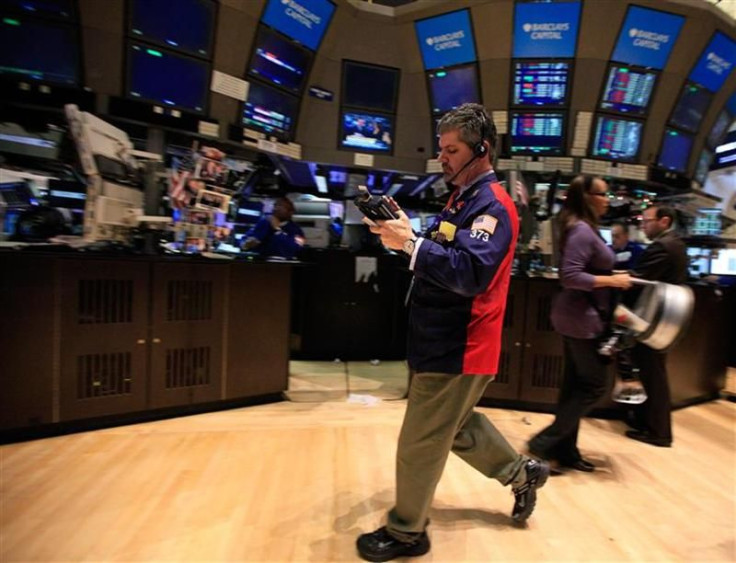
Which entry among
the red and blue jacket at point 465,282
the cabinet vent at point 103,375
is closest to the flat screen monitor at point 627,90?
the red and blue jacket at point 465,282

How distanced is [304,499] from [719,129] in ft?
20.5

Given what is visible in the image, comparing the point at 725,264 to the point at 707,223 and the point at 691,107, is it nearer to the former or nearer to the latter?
the point at 707,223

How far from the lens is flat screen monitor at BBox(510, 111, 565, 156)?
4156 millimetres

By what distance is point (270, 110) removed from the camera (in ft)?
13.3

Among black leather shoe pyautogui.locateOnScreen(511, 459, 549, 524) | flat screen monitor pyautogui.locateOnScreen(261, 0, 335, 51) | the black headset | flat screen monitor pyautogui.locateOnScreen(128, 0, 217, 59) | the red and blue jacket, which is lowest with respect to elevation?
black leather shoe pyautogui.locateOnScreen(511, 459, 549, 524)

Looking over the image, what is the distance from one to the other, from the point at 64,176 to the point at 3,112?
0.73 metres

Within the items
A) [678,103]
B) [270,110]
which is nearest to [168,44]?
[270,110]

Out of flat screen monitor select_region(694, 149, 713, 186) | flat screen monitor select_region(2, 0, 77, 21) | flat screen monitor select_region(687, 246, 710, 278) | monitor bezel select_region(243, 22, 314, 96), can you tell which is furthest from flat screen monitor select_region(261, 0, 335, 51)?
flat screen monitor select_region(694, 149, 713, 186)

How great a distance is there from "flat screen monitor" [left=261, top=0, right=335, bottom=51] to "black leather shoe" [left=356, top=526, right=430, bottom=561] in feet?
13.5

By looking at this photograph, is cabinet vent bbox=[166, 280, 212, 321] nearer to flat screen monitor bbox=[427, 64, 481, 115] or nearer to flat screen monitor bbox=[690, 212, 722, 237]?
flat screen monitor bbox=[427, 64, 481, 115]

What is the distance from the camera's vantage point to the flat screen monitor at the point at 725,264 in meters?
5.54

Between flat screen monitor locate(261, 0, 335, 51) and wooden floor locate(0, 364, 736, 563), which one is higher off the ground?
flat screen monitor locate(261, 0, 335, 51)

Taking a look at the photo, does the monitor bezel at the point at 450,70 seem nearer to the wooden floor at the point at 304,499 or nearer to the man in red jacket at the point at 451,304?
the man in red jacket at the point at 451,304

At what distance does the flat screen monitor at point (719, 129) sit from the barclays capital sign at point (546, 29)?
232 cm
